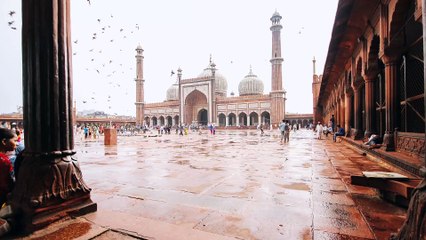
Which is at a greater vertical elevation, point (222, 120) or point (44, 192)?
point (222, 120)

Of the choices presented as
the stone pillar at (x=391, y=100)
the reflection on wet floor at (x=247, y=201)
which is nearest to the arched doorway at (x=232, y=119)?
the stone pillar at (x=391, y=100)

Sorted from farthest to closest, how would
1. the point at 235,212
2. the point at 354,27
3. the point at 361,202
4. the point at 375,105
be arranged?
the point at 375,105
the point at 354,27
the point at 361,202
the point at 235,212

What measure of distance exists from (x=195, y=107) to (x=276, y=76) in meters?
17.1

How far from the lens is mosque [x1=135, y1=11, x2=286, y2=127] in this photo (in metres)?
39.0

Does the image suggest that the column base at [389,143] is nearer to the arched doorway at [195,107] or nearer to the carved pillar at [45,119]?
the carved pillar at [45,119]

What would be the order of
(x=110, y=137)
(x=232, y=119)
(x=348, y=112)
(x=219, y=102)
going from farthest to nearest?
(x=232, y=119), (x=219, y=102), (x=110, y=137), (x=348, y=112)

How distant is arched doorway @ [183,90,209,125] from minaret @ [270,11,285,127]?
44.5 feet

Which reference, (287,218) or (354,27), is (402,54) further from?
(287,218)

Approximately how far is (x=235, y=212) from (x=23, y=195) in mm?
1798

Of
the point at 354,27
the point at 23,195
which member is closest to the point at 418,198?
the point at 23,195

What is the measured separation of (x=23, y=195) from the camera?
6.69 feet

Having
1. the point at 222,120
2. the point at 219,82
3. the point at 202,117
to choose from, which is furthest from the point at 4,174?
the point at 219,82

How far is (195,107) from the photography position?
49000 mm

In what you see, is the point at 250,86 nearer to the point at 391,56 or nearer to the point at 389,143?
the point at 391,56
